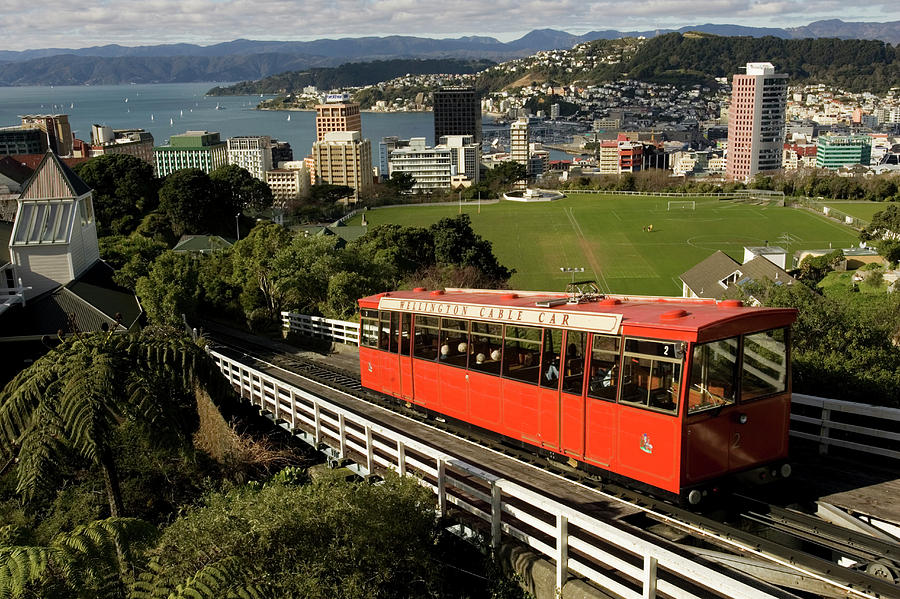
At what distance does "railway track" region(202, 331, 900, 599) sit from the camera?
7.60m

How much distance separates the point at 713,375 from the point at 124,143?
164 meters

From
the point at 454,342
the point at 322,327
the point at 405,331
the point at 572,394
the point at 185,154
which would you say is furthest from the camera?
the point at 185,154

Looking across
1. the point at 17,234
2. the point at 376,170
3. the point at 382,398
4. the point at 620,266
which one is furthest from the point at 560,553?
the point at 376,170

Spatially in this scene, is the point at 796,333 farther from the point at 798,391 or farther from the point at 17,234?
the point at 17,234

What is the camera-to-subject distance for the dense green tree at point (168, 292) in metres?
25.9

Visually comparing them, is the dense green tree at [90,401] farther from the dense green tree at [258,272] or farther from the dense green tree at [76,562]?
the dense green tree at [258,272]

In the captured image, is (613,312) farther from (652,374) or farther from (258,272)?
(258,272)

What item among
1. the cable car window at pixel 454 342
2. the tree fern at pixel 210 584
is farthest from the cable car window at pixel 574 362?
the tree fern at pixel 210 584

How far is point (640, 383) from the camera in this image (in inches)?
376

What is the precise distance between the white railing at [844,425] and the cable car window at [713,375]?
96.1 inches

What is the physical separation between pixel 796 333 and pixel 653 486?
6.86 m

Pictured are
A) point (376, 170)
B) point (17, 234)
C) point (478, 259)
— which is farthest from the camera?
point (376, 170)

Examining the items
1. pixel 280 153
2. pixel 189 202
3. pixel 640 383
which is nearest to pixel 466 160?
pixel 280 153

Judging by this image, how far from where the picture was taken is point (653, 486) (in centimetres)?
942
